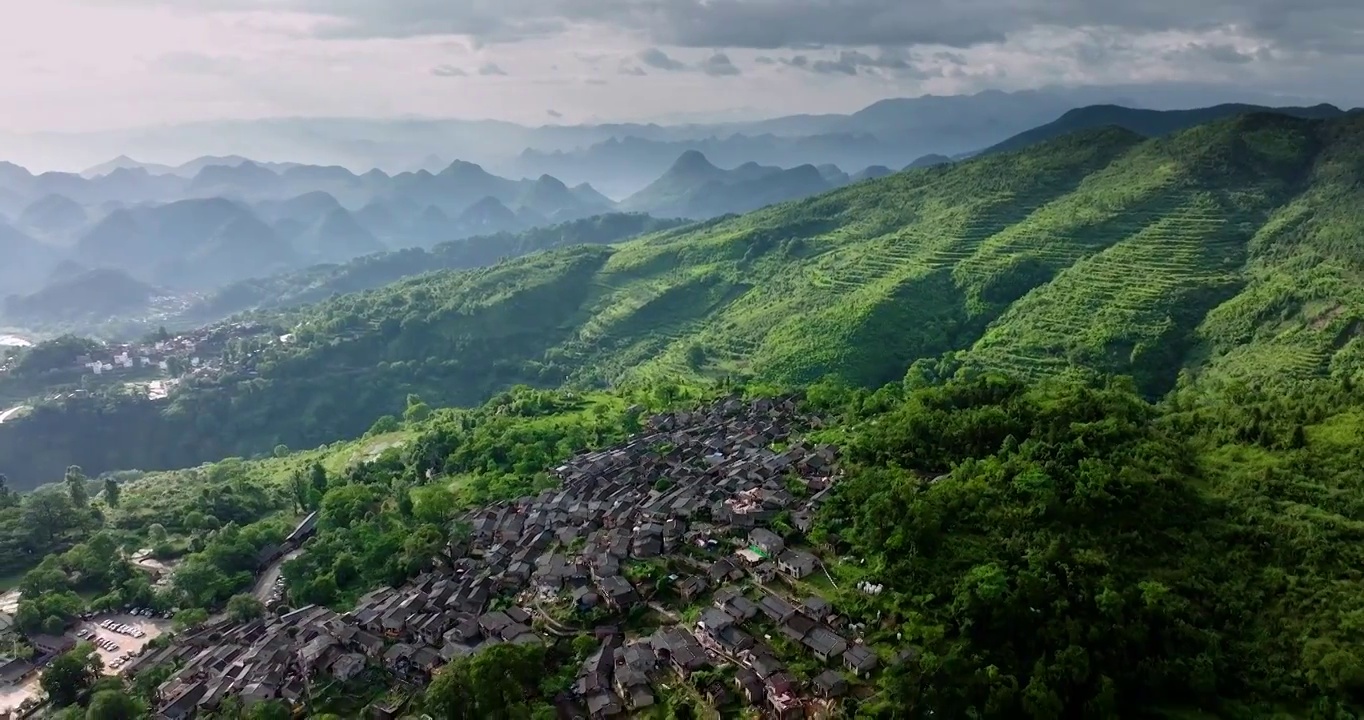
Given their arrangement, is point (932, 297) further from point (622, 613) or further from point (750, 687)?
point (750, 687)

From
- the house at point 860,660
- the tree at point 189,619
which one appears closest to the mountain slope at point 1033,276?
the house at point 860,660

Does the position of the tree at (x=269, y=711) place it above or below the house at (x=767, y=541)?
below

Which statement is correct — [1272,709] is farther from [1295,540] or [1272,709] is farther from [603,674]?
[603,674]

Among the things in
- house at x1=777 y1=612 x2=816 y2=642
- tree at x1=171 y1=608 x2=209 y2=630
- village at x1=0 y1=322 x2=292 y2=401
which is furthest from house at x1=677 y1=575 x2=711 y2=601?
village at x1=0 y1=322 x2=292 y2=401

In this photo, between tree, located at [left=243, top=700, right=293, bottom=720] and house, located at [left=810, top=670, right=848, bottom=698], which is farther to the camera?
tree, located at [left=243, top=700, right=293, bottom=720]

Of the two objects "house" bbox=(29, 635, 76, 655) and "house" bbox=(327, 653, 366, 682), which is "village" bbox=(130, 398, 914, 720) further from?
"house" bbox=(29, 635, 76, 655)

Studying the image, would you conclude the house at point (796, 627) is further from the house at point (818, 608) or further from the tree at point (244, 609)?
the tree at point (244, 609)

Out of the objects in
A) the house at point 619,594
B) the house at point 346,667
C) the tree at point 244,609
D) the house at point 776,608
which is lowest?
the tree at point 244,609
